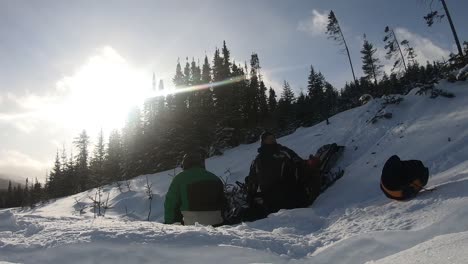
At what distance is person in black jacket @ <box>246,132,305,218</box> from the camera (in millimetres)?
6434

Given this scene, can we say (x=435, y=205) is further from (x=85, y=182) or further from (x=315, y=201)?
(x=85, y=182)

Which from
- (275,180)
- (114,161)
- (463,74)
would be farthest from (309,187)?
(114,161)

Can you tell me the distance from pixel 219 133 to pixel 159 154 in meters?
6.67

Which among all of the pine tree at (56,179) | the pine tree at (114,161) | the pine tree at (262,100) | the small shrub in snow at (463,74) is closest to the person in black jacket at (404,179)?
the small shrub in snow at (463,74)

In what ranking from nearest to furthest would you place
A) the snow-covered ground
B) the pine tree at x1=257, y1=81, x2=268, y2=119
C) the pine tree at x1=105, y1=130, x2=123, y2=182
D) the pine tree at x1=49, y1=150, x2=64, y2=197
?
the snow-covered ground < the pine tree at x1=105, y1=130, x2=123, y2=182 < the pine tree at x1=257, y1=81, x2=268, y2=119 < the pine tree at x1=49, y1=150, x2=64, y2=197

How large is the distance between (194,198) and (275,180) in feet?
4.97

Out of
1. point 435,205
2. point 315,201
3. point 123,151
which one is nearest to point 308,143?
point 315,201

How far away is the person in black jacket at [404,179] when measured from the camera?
4.34m

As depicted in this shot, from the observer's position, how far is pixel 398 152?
7.80 metres

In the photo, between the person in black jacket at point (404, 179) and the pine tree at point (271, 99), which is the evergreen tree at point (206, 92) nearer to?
the pine tree at point (271, 99)

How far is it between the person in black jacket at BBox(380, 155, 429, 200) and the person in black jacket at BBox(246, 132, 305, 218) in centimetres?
210

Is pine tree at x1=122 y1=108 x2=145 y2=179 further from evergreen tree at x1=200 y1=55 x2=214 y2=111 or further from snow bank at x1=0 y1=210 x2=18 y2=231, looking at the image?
snow bank at x1=0 y1=210 x2=18 y2=231

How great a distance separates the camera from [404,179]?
4422 mm

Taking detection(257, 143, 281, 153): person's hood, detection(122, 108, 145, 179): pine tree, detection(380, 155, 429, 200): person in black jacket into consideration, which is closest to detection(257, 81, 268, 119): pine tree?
detection(122, 108, 145, 179): pine tree
